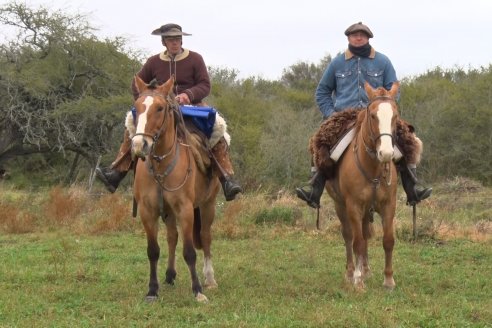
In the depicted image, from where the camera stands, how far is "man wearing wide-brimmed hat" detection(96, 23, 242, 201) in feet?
25.9

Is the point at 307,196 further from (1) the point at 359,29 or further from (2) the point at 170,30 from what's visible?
(2) the point at 170,30

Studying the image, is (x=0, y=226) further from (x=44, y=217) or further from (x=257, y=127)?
(x=257, y=127)

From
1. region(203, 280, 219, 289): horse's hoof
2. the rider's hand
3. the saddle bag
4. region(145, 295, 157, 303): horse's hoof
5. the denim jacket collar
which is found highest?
the denim jacket collar

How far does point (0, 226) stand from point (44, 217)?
1.16 metres

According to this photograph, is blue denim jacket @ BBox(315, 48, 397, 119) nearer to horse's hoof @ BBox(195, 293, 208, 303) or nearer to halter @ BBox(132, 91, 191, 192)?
halter @ BBox(132, 91, 191, 192)

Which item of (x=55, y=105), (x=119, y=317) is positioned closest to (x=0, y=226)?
(x=119, y=317)

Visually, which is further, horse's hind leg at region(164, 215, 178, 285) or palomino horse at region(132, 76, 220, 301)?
horse's hind leg at region(164, 215, 178, 285)

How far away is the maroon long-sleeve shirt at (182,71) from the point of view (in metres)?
8.42

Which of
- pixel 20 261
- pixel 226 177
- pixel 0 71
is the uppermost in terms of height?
pixel 0 71

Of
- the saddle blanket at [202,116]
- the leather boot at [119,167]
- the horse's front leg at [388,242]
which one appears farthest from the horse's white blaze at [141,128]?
the horse's front leg at [388,242]

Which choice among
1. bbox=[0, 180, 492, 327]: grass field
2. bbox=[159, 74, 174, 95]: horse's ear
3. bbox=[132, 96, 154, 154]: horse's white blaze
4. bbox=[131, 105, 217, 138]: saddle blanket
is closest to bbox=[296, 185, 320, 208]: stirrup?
bbox=[0, 180, 492, 327]: grass field

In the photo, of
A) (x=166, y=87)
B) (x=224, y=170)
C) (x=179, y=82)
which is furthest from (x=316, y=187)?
(x=166, y=87)

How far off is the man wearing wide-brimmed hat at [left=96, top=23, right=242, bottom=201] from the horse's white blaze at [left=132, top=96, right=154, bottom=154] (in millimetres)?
1209

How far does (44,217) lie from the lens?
15430mm
